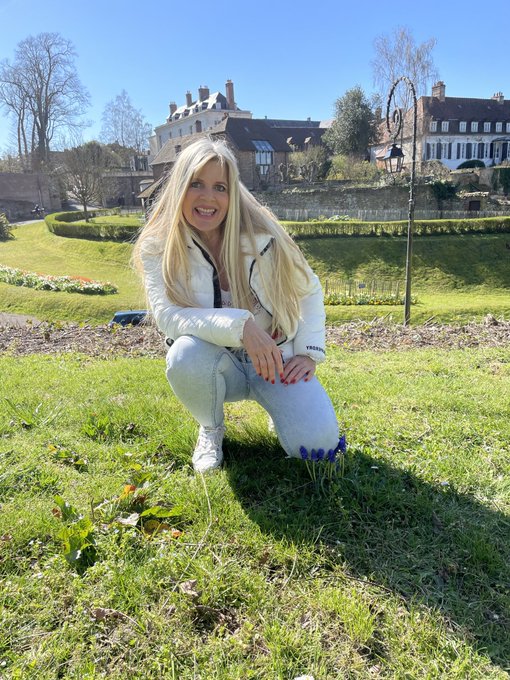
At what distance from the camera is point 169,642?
1.40 meters

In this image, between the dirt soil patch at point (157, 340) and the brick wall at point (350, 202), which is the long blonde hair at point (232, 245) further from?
the brick wall at point (350, 202)

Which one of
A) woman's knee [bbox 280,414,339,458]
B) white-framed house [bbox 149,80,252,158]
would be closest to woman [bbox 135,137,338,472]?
woman's knee [bbox 280,414,339,458]

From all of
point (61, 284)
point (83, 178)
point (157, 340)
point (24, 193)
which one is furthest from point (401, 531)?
point (24, 193)

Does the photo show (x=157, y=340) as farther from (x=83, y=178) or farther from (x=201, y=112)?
(x=201, y=112)

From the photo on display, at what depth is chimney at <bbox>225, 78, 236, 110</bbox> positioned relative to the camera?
64.2 metres

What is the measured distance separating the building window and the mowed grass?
2090 centimetres

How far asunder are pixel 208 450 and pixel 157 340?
5427 mm

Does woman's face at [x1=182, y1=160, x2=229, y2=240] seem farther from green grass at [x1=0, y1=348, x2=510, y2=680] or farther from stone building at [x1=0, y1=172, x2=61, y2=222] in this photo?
stone building at [x1=0, y1=172, x2=61, y2=222]

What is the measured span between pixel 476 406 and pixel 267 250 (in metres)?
1.78

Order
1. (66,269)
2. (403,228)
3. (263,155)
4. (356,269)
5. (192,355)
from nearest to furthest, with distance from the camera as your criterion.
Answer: (192,355) < (356,269) < (66,269) < (403,228) < (263,155)

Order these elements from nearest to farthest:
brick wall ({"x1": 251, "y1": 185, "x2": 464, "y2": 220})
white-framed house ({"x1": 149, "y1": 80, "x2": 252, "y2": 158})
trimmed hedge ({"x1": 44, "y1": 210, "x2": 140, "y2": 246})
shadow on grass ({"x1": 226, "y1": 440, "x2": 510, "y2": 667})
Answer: shadow on grass ({"x1": 226, "y1": 440, "x2": 510, "y2": 667}), trimmed hedge ({"x1": 44, "y1": 210, "x2": 140, "y2": 246}), brick wall ({"x1": 251, "y1": 185, "x2": 464, "y2": 220}), white-framed house ({"x1": 149, "y1": 80, "x2": 252, "y2": 158})

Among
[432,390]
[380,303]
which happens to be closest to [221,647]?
[432,390]

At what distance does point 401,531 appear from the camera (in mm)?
1857

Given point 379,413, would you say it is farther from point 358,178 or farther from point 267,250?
point 358,178
